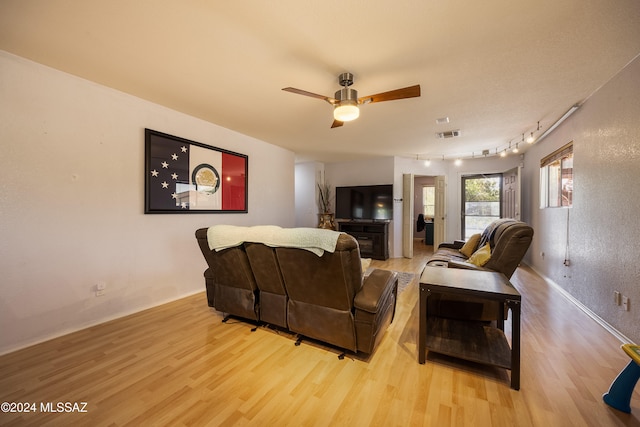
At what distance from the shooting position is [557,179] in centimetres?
381

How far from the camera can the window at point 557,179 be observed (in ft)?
Result: 10.8

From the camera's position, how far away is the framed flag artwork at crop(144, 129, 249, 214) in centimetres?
285

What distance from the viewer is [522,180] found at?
523cm

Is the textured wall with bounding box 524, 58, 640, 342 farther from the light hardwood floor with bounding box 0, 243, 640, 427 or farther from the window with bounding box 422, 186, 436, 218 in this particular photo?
the window with bounding box 422, 186, 436, 218

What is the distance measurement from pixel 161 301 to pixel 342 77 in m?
3.22

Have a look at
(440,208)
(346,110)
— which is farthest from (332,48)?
(440,208)

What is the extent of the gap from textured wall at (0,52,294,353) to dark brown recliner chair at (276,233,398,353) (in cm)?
195

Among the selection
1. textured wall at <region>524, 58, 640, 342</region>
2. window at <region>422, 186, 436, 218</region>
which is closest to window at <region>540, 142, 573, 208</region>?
textured wall at <region>524, 58, 640, 342</region>

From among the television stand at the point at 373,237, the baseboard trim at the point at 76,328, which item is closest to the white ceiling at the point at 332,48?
the baseboard trim at the point at 76,328

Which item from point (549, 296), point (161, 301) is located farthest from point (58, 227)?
point (549, 296)

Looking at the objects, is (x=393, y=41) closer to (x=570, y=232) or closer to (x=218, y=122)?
(x=218, y=122)

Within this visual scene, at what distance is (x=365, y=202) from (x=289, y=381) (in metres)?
4.68

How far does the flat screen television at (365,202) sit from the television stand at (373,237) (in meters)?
0.22

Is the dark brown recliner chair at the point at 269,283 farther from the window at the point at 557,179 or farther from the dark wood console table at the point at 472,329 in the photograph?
the window at the point at 557,179
